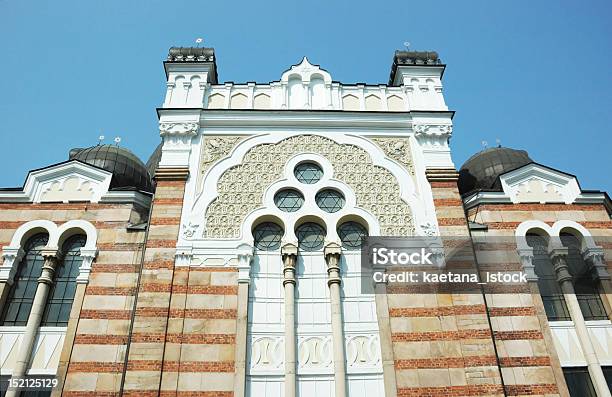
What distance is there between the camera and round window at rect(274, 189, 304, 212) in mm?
11867

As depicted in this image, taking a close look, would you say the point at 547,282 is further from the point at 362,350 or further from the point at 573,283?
the point at 362,350

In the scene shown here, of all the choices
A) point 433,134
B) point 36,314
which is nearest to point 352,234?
point 433,134

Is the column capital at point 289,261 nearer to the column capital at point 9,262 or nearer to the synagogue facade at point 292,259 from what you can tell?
the synagogue facade at point 292,259

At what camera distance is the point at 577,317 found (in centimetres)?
1085

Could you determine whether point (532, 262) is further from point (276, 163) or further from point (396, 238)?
point (276, 163)

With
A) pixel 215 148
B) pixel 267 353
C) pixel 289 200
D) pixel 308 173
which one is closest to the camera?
pixel 267 353

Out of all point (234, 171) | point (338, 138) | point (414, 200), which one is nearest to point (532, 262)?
point (414, 200)

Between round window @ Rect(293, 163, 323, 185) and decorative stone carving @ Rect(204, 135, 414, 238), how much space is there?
14.1 inches

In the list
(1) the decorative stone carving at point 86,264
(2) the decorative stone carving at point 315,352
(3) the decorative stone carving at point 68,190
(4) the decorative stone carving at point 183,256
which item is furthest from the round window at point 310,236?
(3) the decorative stone carving at point 68,190

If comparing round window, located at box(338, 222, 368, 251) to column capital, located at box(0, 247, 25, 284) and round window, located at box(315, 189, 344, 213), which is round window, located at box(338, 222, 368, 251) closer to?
round window, located at box(315, 189, 344, 213)

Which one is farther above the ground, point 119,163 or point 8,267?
point 119,163

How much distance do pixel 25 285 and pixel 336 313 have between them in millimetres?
6784

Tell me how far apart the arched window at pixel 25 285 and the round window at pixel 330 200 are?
6.37 meters

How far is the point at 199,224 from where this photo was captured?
37.5ft
